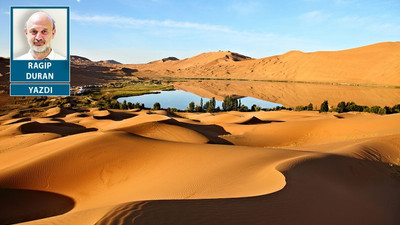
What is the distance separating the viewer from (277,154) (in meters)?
9.48

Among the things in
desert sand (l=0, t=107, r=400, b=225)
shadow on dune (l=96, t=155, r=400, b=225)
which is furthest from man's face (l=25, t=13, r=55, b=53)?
shadow on dune (l=96, t=155, r=400, b=225)

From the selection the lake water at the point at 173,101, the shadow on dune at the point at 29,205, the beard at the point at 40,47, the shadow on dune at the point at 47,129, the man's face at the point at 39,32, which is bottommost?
the shadow on dune at the point at 29,205

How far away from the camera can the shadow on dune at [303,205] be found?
→ 4191 millimetres

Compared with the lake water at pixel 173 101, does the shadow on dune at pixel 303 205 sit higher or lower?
lower

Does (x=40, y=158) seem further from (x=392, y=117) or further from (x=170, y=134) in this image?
(x=392, y=117)

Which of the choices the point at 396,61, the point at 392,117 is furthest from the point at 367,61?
the point at 392,117

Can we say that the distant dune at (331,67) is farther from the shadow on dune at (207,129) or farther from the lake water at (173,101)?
the shadow on dune at (207,129)

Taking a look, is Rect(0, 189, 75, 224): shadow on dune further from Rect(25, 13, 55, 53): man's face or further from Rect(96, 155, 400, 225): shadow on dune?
Rect(25, 13, 55, 53): man's face

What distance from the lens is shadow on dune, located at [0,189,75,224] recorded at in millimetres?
6395

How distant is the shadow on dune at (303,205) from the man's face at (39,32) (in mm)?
13486

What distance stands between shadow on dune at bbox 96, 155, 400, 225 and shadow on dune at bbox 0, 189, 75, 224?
11.4ft

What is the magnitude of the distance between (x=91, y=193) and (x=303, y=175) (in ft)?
19.2

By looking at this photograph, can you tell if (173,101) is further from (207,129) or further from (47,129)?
(47,129)

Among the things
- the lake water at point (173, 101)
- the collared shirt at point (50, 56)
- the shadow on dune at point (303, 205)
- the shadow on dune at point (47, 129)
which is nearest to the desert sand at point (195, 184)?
the shadow on dune at point (303, 205)
